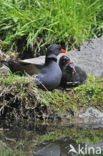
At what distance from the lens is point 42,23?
297 inches

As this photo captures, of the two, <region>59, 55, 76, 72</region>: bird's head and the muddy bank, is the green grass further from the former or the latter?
the muddy bank

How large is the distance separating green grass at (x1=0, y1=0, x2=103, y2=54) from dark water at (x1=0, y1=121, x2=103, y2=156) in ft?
7.94

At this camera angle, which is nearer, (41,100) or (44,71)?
(41,100)

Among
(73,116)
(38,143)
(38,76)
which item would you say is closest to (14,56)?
(38,76)

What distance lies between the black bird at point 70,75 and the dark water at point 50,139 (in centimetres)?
103

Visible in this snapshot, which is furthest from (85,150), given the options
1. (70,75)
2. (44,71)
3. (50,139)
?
(70,75)

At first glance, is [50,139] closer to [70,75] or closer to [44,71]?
[44,71]

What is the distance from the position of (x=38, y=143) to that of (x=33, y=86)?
4.30 ft

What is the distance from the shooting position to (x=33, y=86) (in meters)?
5.84

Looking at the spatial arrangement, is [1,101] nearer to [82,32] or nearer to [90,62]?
[90,62]

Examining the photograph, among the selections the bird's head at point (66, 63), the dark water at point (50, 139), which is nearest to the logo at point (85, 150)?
the dark water at point (50, 139)

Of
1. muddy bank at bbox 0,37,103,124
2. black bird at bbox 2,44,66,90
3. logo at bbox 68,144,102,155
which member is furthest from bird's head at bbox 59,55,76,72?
logo at bbox 68,144,102,155

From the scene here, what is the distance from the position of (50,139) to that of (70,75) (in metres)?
1.78

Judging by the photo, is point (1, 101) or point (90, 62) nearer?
point (1, 101)
